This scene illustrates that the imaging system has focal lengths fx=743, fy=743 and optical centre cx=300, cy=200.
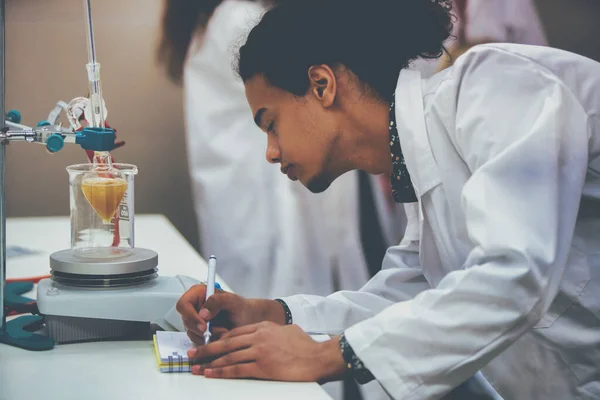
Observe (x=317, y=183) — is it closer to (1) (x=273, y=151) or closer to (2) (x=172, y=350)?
(1) (x=273, y=151)

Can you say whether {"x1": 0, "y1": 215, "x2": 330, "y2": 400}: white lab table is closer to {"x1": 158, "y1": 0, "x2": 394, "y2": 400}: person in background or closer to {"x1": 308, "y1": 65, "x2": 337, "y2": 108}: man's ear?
{"x1": 308, "y1": 65, "x2": 337, "y2": 108}: man's ear

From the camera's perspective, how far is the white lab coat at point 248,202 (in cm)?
288

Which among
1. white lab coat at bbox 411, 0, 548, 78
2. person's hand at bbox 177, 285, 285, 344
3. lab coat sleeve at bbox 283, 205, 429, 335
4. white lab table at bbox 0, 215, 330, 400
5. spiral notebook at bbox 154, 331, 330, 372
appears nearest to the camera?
white lab table at bbox 0, 215, 330, 400

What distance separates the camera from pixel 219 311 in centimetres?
124

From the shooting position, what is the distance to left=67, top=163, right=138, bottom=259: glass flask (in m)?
1.25

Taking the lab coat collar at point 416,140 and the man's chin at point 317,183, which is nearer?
the lab coat collar at point 416,140

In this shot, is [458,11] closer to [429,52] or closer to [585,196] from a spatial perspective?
[429,52]

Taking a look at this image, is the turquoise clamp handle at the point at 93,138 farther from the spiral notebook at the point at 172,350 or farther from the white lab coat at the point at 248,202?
the white lab coat at the point at 248,202

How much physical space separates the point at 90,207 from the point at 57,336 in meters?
0.29

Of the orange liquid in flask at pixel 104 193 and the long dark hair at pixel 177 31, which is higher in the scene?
the long dark hair at pixel 177 31

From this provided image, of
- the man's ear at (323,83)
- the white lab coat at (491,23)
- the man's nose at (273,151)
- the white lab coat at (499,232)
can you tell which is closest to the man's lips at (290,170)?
the man's nose at (273,151)

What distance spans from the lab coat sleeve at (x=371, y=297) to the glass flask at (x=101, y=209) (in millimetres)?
338

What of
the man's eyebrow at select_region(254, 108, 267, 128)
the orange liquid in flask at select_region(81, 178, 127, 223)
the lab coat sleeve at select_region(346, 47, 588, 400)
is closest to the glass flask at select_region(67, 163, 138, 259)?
the orange liquid in flask at select_region(81, 178, 127, 223)

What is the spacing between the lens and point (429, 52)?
150 cm
